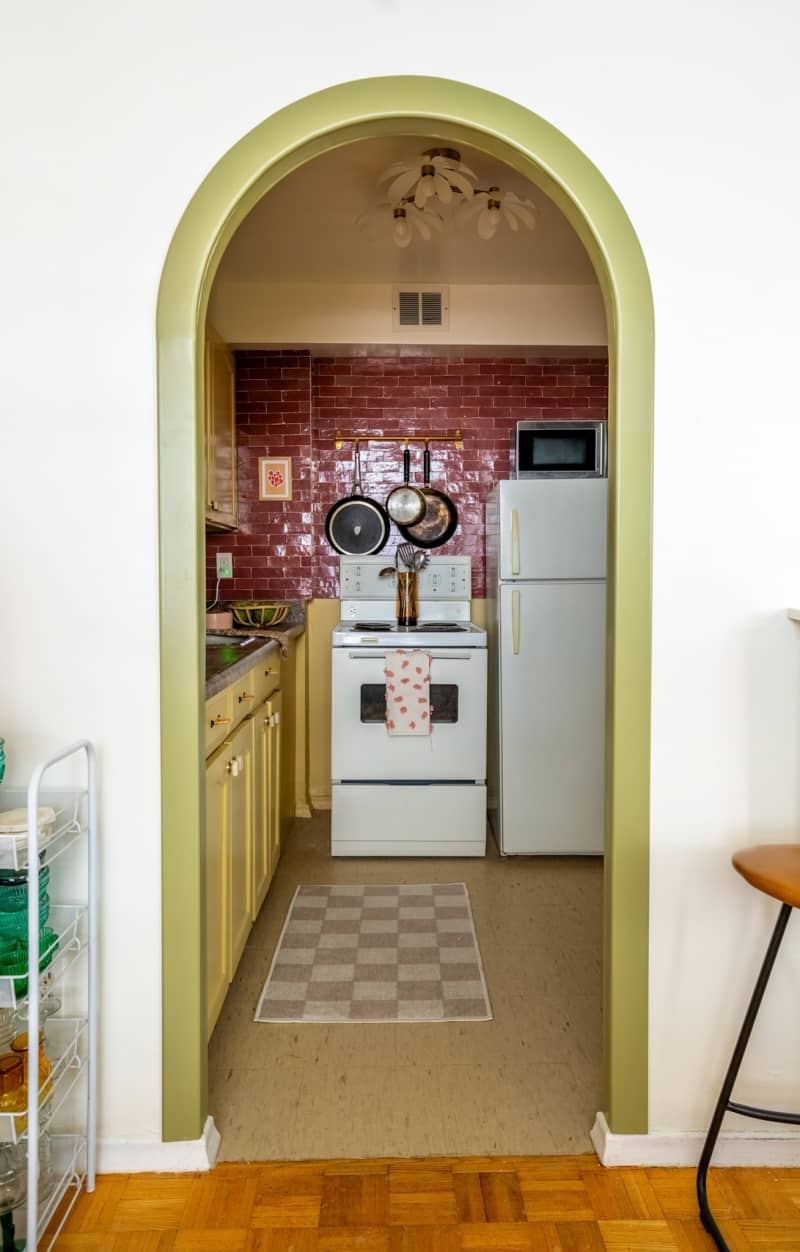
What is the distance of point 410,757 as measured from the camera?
12.2ft

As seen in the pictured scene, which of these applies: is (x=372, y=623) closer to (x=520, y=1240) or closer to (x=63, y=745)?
(x=63, y=745)

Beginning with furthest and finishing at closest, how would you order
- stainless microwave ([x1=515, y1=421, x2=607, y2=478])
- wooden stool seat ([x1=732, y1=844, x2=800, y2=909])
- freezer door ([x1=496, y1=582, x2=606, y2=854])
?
stainless microwave ([x1=515, y1=421, x2=607, y2=478]), freezer door ([x1=496, y1=582, x2=606, y2=854]), wooden stool seat ([x1=732, y1=844, x2=800, y2=909])

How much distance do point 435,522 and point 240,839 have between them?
7.63ft

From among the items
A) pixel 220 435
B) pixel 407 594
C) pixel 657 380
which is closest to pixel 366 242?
pixel 220 435

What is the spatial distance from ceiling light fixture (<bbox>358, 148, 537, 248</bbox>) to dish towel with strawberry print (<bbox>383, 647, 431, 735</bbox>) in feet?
5.41

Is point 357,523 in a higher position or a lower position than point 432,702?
higher

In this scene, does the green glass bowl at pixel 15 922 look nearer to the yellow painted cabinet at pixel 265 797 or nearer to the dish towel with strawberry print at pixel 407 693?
the yellow painted cabinet at pixel 265 797

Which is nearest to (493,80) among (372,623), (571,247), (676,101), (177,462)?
(676,101)

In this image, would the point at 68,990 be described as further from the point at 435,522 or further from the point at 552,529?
the point at 435,522

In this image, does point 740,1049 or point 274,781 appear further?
point 274,781

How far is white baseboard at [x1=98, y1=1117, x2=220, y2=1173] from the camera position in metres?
A: 1.77

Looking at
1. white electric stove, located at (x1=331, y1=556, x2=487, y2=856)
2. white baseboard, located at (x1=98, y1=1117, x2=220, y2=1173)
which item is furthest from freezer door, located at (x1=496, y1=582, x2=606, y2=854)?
white baseboard, located at (x1=98, y1=1117, x2=220, y2=1173)

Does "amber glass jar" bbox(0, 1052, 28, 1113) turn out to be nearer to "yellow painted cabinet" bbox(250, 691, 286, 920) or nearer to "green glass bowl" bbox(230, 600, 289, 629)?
"yellow painted cabinet" bbox(250, 691, 286, 920)

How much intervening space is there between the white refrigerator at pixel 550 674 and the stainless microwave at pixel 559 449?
A: 1.10 feet
